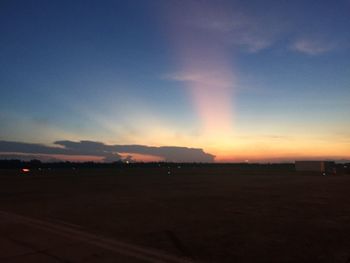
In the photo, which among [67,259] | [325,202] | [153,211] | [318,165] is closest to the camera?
[67,259]

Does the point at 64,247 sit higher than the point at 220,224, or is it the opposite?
A: the point at 220,224

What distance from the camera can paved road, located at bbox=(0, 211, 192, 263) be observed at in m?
9.77

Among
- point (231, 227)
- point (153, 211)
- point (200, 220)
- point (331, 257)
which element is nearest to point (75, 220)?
point (153, 211)

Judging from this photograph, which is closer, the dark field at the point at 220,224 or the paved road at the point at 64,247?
the paved road at the point at 64,247

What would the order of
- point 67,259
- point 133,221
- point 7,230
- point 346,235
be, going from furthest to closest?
1. point 133,221
2. point 7,230
3. point 346,235
4. point 67,259

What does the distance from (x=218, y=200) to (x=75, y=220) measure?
31.7 feet

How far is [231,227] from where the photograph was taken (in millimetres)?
14109

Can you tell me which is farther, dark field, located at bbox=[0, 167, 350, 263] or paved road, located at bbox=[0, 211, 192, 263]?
dark field, located at bbox=[0, 167, 350, 263]

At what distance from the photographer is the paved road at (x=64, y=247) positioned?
9.77 meters

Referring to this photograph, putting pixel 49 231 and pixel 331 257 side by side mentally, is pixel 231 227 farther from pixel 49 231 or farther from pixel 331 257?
pixel 49 231

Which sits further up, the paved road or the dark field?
the dark field

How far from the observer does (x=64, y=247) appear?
10.9 metres

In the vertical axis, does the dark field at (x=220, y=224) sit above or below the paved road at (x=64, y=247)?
above

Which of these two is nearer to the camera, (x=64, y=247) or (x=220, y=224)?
(x=64, y=247)
